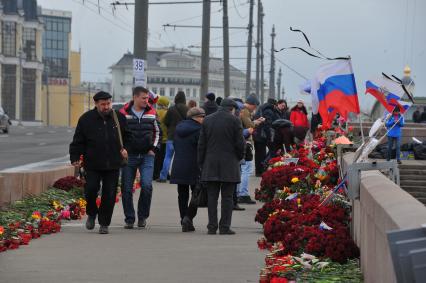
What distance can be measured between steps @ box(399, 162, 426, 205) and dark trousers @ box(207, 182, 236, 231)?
6.09 m

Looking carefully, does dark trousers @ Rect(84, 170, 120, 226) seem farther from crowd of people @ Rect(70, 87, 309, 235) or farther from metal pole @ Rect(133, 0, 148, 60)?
metal pole @ Rect(133, 0, 148, 60)

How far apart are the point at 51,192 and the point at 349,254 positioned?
8.17m

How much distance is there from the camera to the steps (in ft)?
61.4

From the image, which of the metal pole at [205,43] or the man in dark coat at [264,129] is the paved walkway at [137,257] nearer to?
the man in dark coat at [264,129]

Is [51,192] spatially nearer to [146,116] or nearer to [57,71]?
[146,116]

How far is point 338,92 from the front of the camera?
11273 millimetres

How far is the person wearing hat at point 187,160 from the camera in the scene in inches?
539

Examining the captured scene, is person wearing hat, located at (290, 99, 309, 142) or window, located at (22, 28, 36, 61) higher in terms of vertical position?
window, located at (22, 28, 36, 61)

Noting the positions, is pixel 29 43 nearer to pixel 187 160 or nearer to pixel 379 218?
pixel 187 160

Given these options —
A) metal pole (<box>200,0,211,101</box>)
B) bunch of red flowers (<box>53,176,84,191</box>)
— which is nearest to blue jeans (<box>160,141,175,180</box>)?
bunch of red flowers (<box>53,176,84,191</box>)

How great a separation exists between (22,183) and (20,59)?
328 feet

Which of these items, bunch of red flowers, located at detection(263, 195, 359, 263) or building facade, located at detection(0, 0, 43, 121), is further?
building facade, located at detection(0, 0, 43, 121)

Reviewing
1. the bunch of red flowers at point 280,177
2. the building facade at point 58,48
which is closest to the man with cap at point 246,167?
the bunch of red flowers at point 280,177

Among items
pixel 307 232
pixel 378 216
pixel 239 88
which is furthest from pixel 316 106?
pixel 239 88
